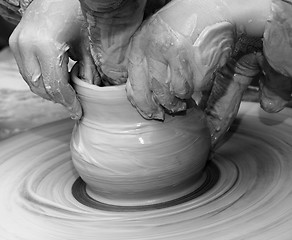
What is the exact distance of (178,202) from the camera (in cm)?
154

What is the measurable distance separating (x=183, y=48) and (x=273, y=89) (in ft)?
1.47

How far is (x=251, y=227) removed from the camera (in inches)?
54.1

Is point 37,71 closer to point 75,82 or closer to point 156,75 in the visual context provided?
point 75,82

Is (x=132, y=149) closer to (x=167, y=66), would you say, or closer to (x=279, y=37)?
(x=167, y=66)

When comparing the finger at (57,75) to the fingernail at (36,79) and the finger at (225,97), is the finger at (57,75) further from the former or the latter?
the finger at (225,97)

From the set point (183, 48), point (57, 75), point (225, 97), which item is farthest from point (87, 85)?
point (225, 97)

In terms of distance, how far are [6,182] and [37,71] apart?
38 centimetres

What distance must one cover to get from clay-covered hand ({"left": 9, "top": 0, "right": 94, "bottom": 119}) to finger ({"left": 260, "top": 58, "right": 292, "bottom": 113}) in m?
0.48

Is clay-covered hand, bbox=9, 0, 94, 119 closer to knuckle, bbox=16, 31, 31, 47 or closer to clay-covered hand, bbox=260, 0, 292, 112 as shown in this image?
knuckle, bbox=16, 31, 31, 47

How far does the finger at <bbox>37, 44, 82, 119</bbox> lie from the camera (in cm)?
153

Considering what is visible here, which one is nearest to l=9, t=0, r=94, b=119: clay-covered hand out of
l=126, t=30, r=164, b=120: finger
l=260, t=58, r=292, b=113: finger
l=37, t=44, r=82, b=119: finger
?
l=37, t=44, r=82, b=119: finger

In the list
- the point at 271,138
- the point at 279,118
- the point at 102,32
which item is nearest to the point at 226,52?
the point at 102,32

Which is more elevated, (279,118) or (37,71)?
(37,71)

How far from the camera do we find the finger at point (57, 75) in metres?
1.53
